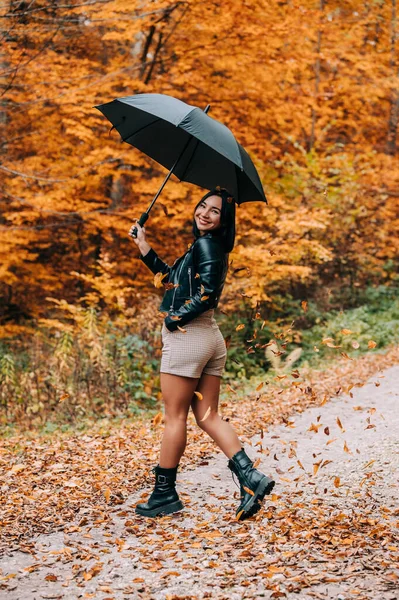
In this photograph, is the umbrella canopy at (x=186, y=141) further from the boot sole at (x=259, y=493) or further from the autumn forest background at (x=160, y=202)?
the autumn forest background at (x=160, y=202)

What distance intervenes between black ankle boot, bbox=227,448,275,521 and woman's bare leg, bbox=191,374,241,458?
0.07 meters

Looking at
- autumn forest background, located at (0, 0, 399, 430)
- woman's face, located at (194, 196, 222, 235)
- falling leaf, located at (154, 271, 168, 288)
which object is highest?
woman's face, located at (194, 196, 222, 235)

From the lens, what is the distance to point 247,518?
143 inches

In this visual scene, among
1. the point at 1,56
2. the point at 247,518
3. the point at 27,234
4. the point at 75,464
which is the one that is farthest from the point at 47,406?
the point at 1,56

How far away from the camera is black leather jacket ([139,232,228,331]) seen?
11.3 feet

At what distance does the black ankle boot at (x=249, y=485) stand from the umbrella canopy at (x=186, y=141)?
155 centimetres

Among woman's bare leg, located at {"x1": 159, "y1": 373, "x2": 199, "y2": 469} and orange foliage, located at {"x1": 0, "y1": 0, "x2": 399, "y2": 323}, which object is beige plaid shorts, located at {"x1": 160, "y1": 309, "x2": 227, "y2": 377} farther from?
orange foliage, located at {"x1": 0, "y1": 0, "x2": 399, "y2": 323}

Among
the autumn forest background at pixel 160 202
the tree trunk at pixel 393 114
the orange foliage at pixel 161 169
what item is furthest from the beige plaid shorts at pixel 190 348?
the tree trunk at pixel 393 114

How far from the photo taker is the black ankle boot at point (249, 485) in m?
3.56

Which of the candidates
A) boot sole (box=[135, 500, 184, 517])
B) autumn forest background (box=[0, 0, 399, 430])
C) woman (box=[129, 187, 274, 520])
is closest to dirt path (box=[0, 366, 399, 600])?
boot sole (box=[135, 500, 184, 517])

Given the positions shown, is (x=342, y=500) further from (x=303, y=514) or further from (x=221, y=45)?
(x=221, y=45)

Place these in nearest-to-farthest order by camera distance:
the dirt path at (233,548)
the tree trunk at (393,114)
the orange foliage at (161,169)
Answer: the dirt path at (233,548) < the orange foliage at (161,169) < the tree trunk at (393,114)

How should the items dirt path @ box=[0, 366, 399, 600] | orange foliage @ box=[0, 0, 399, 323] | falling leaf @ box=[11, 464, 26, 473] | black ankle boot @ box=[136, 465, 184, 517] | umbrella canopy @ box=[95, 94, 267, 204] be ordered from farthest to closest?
orange foliage @ box=[0, 0, 399, 323], falling leaf @ box=[11, 464, 26, 473], black ankle boot @ box=[136, 465, 184, 517], umbrella canopy @ box=[95, 94, 267, 204], dirt path @ box=[0, 366, 399, 600]

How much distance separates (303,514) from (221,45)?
8.19 metres
